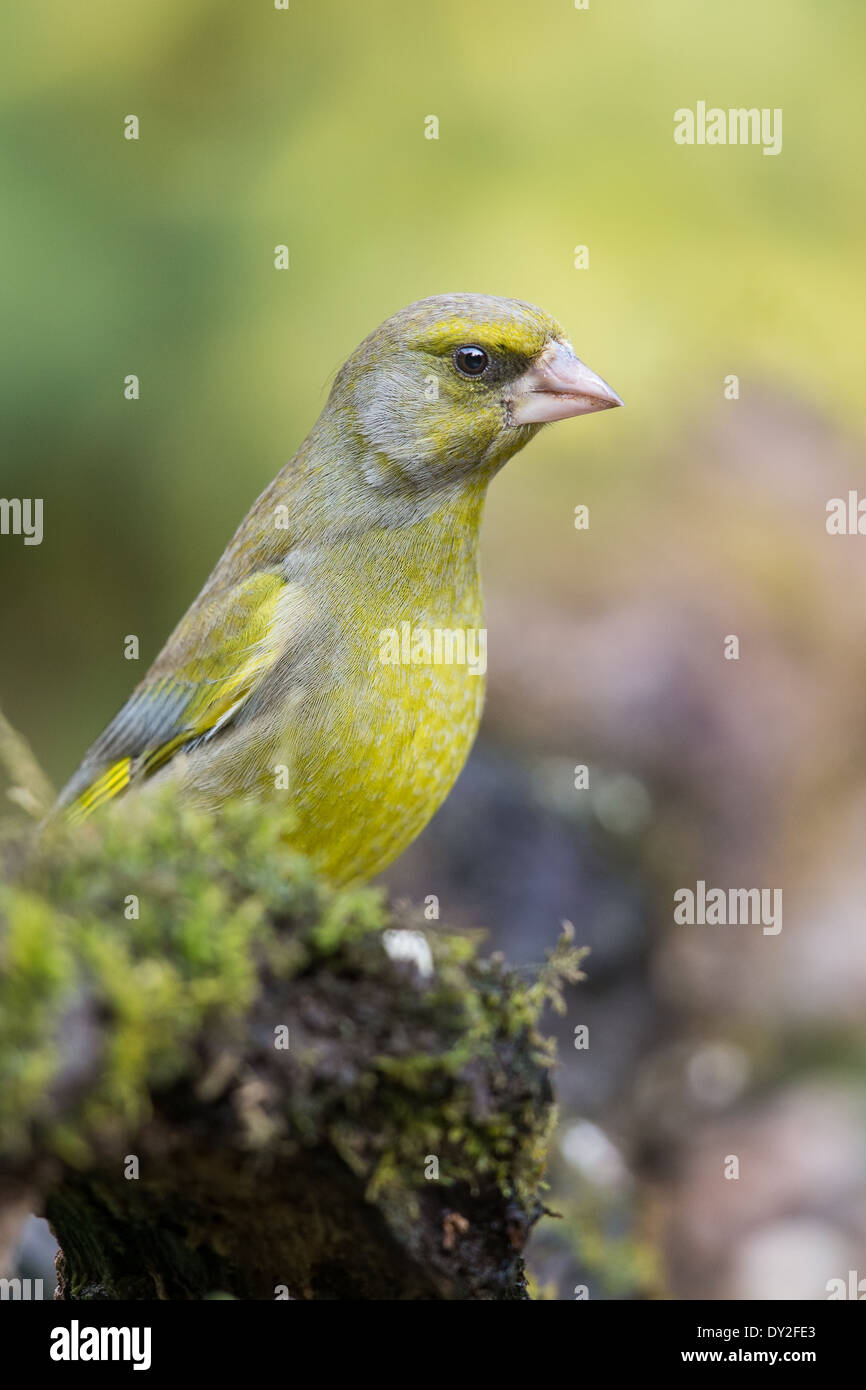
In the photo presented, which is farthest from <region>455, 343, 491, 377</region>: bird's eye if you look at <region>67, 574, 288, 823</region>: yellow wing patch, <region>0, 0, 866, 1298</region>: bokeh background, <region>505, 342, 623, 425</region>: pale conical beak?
<region>0, 0, 866, 1298</region>: bokeh background

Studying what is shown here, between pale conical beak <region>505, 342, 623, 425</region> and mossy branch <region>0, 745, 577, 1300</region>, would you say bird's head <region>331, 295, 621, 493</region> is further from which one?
mossy branch <region>0, 745, 577, 1300</region>

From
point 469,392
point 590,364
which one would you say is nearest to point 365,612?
point 469,392

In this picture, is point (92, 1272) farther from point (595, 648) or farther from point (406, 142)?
point (406, 142)

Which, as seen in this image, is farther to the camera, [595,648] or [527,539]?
[527,539]

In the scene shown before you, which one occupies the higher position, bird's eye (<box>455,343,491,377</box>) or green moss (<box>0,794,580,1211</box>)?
bird's eye (<box>455,343,491,377</box>)

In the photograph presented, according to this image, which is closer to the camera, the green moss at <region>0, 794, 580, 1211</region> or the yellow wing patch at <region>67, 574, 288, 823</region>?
the green moss at <region>0, 794, 580, 1211</region>

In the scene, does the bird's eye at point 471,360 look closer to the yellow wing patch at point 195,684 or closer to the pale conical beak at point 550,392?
the pale conical beak at point 550,392
